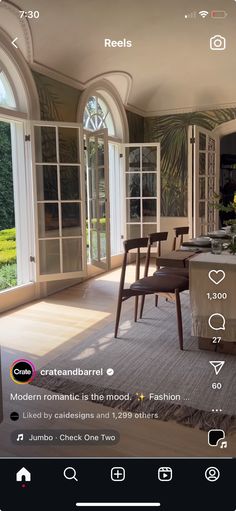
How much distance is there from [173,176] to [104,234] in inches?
58.1

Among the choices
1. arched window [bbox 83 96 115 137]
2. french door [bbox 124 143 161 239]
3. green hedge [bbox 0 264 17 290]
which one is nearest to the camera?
green hedge [bbox 0 264 17 290]

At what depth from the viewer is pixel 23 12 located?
25.2 inches

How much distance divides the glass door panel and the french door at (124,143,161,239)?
1.24 meters

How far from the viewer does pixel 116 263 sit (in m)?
4.24

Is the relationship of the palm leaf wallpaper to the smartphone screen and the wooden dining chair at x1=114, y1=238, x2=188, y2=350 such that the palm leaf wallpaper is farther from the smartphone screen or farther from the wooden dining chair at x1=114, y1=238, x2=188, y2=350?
the wooden dining chair at x1=114, y1=238, x2=188, y2=350

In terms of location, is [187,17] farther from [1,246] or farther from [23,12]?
[1,246]

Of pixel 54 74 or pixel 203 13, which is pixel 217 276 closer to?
pixel 203 13

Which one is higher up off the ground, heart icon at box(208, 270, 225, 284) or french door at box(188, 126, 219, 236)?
french door at box(188, 126, 219, 236)

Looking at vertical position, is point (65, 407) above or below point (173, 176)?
below

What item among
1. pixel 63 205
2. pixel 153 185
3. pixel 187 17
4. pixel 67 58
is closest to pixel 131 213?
pixel 153 185
